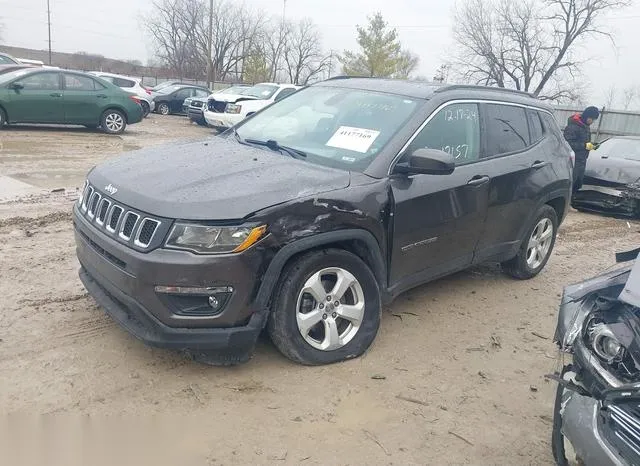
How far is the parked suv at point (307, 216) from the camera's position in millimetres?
3047

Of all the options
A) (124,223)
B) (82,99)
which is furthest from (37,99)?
(124,223)

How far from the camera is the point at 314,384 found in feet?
11.1

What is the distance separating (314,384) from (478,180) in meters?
2.11

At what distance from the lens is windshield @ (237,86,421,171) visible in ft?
12.7

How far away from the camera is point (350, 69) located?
5044cm

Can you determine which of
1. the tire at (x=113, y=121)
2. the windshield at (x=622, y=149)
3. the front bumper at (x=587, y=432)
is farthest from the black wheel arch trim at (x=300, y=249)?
the tire at (x=113, y=121)

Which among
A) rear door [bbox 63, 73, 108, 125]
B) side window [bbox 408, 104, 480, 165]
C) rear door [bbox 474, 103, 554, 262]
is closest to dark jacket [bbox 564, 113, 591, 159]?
rear door [bbox 474, 103, 554, 262]

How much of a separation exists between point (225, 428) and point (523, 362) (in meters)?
2.22

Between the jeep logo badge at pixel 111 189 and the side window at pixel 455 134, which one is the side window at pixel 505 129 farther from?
the jeep logo badge at pixel 111 189

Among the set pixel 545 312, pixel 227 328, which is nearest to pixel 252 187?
pixel 227 328

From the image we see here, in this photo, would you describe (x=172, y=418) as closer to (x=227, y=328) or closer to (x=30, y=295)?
Answer: (x=227, y=328)

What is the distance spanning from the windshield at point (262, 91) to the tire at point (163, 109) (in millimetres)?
6738

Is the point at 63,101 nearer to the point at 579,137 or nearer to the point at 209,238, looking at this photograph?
the point at 579,137

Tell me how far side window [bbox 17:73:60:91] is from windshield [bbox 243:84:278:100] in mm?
5845
